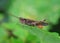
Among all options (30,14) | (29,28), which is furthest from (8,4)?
(29,28)

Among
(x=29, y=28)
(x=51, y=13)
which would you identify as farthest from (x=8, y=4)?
(x=29, y=28)

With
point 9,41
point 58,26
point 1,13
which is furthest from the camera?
point 1,13

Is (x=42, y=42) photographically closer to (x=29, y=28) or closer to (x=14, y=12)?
(x=29, y=28)

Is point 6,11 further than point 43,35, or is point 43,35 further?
point 6,11

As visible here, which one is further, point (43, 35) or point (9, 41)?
point (9, 41)

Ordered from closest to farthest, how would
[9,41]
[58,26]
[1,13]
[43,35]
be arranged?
[43,35] → [9,41] → [58,26] → [1,13]

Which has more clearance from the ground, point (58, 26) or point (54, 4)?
point (54, 4)

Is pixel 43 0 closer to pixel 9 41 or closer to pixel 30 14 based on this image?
pixel 30 14

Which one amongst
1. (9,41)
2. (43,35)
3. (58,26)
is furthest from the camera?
(58,26)

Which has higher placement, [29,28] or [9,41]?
[29,28]
